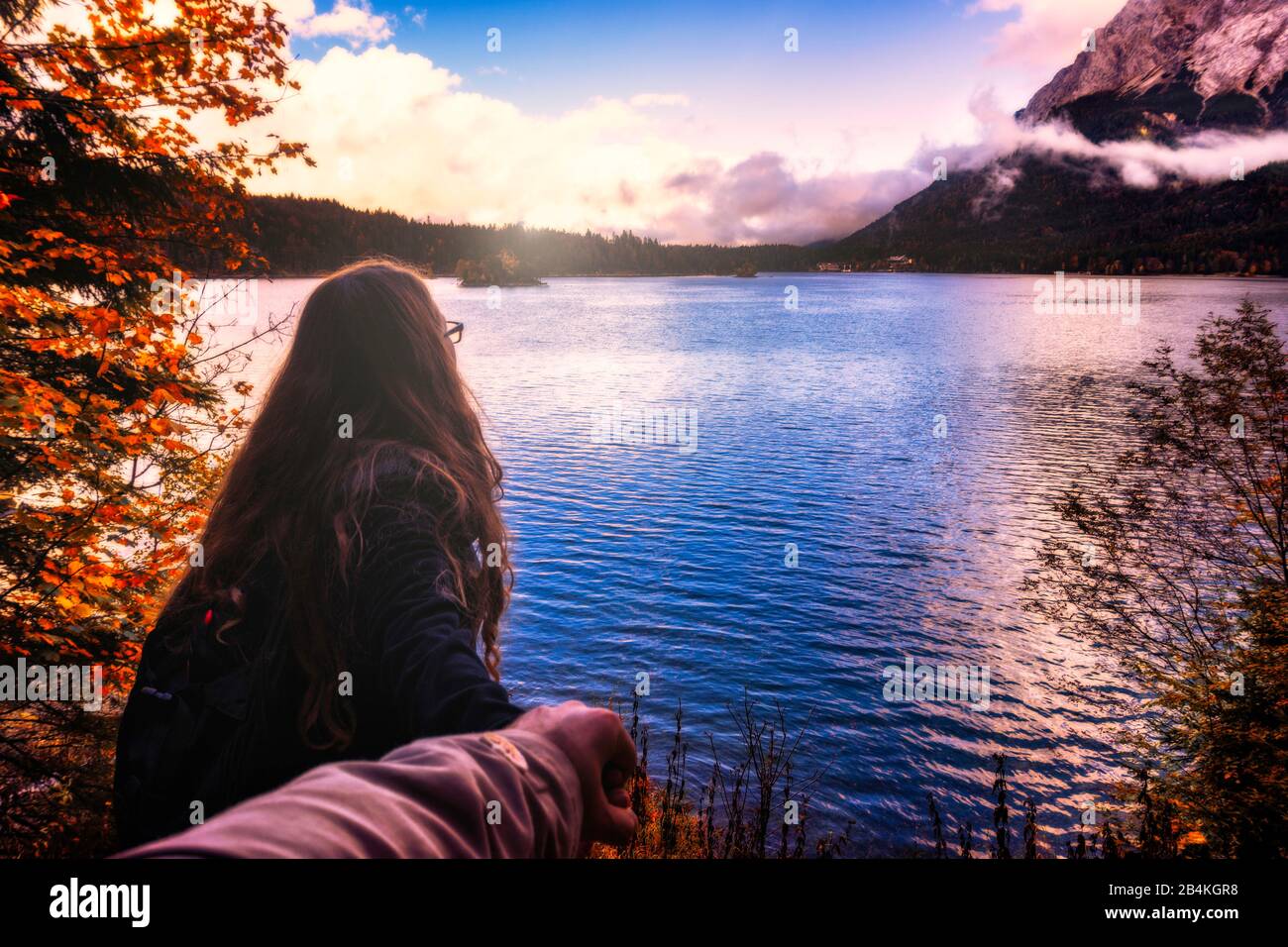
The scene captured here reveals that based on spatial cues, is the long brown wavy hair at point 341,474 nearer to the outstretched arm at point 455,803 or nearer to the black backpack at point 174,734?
the black backpack at point 174,734

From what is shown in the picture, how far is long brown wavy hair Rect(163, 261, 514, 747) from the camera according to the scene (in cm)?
190

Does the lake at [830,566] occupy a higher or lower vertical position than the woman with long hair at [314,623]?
lower

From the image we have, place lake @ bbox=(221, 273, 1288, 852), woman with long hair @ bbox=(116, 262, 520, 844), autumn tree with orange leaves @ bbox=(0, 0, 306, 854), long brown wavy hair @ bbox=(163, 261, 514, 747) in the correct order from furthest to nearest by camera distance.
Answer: lake @ bbox=(221, 273, 1288, 852)
autumn tree with orange leaves @ bbox=(0, 0, 306, 854)
long brown wavy hair @ bbox=(163, 261, 514, 747)
woman with long hair @ bbox=(116, 262, 520, 844)

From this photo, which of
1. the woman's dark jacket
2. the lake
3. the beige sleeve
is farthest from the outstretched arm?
the lake

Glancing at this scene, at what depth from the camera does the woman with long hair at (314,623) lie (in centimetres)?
175

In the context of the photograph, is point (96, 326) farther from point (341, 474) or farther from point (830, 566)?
point (830, 566)

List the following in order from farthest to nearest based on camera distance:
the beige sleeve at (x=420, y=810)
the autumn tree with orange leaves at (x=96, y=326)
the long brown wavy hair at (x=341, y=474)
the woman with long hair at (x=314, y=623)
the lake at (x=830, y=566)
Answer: the lake at (x=830, y=566)
the autumn tree with orange leaves at (x=96, y=326)
the long brown wavy hair at (x=341, y=474)
the woman with long hair at (x=314, y=623)
the beige sleeve at (x=420, y=810)

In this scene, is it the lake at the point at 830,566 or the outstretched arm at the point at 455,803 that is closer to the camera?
the outstretched arm at the point at 455,803

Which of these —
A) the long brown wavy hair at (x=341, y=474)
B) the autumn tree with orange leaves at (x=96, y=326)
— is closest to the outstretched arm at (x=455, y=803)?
the long brown wavy hair at (x=341, y=474)

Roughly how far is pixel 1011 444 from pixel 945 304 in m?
122

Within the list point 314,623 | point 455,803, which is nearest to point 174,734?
point 314,623

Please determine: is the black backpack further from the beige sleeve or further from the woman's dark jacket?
the beige sleeve

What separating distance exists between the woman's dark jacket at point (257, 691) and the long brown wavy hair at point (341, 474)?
1.6 inches

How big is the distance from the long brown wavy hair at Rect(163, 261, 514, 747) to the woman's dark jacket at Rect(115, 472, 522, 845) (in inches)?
1.6
